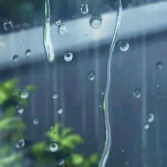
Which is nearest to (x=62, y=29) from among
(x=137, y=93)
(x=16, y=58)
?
(x=16, y=58)

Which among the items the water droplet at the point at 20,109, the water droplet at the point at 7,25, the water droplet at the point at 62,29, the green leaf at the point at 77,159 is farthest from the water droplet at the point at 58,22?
the green leaf at the point at 77,159

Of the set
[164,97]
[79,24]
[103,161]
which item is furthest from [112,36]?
[103,161]

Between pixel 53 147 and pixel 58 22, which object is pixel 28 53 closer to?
pixel 58 22

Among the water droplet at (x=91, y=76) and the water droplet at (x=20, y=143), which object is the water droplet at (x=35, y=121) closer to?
the water droplet at (x=20, y=143)

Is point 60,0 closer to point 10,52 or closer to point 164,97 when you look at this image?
point 10,52

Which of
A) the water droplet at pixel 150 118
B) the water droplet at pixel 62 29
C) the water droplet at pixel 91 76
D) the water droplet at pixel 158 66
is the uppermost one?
the water droplet at pixel 62 29

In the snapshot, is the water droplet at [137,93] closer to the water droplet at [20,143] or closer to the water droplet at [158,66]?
the water droplet at [158,66]

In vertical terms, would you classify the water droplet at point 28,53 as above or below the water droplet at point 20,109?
above

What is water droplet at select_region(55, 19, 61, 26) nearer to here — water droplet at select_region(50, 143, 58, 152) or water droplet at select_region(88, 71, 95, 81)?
water droplet at select_region(88, 71, 95, 81)
